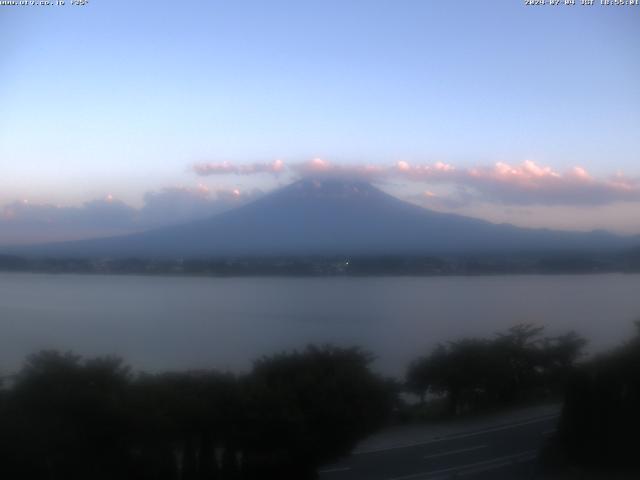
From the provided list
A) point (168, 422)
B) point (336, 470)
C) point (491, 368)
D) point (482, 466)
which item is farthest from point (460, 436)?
point (168, 422)

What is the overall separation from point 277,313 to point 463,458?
11.4 feet

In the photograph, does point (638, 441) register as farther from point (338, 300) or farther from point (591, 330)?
point (338, 300)

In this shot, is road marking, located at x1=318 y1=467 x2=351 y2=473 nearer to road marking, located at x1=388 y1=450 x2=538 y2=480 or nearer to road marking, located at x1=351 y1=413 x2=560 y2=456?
road marking, located at x1=351 y1=413 x2=560 y2=456

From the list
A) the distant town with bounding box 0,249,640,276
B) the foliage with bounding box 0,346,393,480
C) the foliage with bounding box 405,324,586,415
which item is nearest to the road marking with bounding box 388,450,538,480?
the foliage with bounding box 0,346,393,480

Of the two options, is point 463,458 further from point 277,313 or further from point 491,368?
point 277,313

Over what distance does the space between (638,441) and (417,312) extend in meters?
3.50

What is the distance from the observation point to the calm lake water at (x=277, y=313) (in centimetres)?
777

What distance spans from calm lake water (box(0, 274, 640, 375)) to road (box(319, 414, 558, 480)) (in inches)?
46.1

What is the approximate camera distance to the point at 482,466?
21.3 ft

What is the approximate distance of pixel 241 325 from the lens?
897 cm

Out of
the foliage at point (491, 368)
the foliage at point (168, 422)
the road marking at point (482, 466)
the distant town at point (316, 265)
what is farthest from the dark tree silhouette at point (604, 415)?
the distant town at point (316, 265)

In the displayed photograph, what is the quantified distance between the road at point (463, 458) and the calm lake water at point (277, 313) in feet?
3.84

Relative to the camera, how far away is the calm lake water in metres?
7.77

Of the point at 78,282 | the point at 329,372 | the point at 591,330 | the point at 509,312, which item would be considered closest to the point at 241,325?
the point at 329,372
